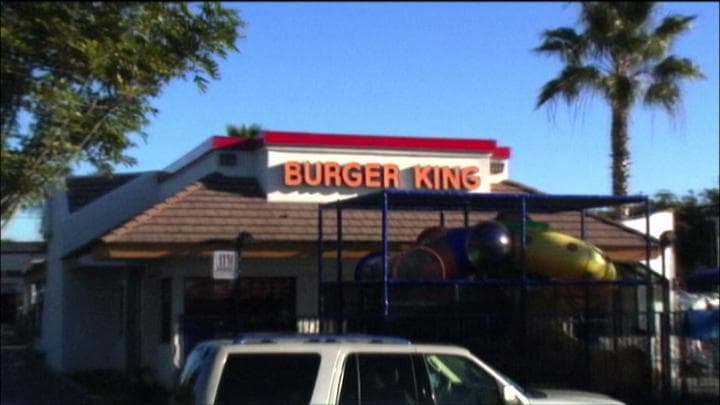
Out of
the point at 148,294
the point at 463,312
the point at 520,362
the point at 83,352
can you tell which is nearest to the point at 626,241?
the point at 463,312

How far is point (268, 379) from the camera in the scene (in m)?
9.46

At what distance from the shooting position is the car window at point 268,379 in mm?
9297

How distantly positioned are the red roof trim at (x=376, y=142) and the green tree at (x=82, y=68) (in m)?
10.1

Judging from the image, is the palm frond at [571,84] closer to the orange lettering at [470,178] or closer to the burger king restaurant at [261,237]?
the burger king restaurant at [261,237]

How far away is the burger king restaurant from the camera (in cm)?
1952

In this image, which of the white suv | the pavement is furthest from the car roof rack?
the pavement

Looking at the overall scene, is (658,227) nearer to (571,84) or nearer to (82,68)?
(571,84)

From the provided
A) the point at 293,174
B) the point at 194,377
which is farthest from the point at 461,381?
the point at 293,174

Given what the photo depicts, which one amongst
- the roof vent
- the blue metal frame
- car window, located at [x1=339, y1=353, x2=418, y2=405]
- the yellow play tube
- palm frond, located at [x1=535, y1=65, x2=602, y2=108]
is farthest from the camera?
palm frond, located at [x1=535, y1=65, x2=602, y2=108]

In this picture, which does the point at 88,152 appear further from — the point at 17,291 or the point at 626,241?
the point at 17,291

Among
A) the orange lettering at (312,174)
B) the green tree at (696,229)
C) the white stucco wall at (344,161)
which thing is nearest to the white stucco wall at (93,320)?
the white stucco wall at (344,161)

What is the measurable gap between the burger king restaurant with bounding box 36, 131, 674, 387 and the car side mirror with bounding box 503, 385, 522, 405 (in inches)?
275

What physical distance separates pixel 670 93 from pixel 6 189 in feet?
63.6

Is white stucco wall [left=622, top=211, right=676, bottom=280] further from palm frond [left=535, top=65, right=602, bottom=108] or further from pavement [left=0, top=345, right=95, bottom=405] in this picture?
pavement [left=0, top=345, right=95, bottom=405]
